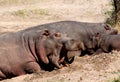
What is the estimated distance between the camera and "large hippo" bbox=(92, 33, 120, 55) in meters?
11.1

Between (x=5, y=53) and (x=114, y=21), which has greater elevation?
(x=5, y=53)

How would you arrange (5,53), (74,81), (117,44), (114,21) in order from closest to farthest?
1. (74,81)
2. (5,53)
3. (117,44)
4. (114,21)

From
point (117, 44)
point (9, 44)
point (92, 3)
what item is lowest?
point (92, 3)

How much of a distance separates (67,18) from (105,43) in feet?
31.7

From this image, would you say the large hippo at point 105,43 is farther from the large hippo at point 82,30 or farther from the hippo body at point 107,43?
the large hippo at point 82,30

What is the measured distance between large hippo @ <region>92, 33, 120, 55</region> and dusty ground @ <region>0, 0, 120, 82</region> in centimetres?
85

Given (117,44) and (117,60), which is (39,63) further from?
(117,44)

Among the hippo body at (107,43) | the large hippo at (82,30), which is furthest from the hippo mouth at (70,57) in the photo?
the hippo body at (107,43)

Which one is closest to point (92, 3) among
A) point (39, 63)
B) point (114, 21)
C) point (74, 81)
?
point (114, 21)

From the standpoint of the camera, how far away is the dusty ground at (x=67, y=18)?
786cm

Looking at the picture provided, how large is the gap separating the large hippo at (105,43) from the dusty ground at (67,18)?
2.79 ft

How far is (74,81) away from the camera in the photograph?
24.4ft

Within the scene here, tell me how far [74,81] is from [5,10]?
16.1 metres

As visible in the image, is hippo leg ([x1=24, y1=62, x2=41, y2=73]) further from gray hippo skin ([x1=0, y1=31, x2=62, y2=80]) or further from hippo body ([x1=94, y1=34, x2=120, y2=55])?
hippo body ([x1=94, y1=34, x2=120, y2=55])
